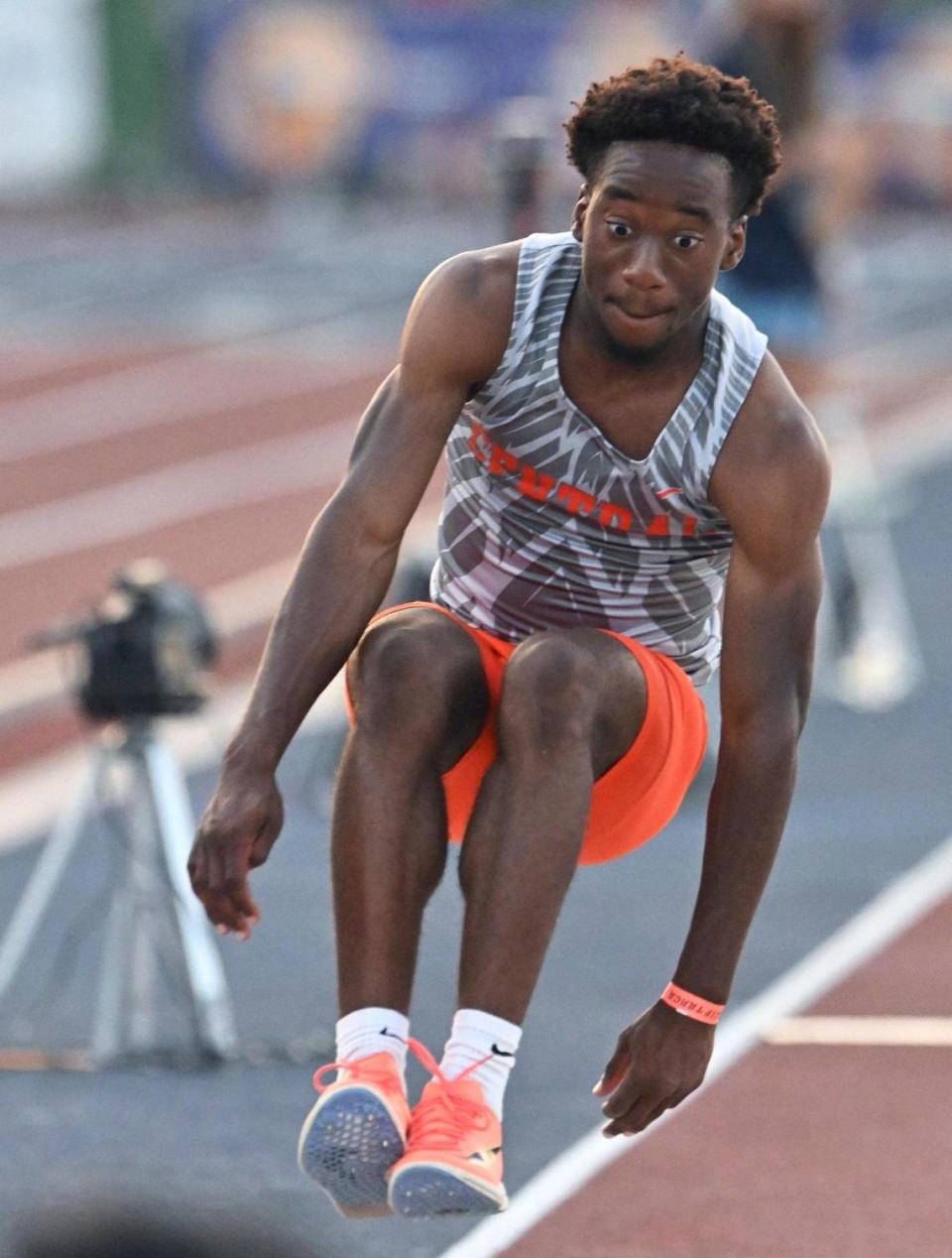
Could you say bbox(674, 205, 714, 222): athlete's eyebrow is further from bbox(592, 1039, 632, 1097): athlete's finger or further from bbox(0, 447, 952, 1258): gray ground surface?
bbox(0, 447, 952, 1258): gray ground surface

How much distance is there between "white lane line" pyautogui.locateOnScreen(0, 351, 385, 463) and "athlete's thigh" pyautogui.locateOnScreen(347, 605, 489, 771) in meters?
11.6

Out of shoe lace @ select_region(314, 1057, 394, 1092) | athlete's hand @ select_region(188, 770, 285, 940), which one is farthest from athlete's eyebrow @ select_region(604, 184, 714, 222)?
shoe lace @ select_region(314, 1057, 394, 1092)

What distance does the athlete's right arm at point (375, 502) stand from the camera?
3301 millimetres

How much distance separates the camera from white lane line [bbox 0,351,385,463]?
51.4 feet

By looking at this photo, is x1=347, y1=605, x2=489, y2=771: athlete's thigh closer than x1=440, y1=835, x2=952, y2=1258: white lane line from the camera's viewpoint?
Yes

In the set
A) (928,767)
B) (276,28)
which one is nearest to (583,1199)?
(928,767)

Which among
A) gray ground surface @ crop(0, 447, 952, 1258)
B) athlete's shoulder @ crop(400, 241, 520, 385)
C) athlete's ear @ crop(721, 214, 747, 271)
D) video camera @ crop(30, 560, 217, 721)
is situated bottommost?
gray ground surface @ crop(0, 447, 952, 1258)

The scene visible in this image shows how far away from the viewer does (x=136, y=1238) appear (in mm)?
4047

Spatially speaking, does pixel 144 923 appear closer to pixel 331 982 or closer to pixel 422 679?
pixel 331 982

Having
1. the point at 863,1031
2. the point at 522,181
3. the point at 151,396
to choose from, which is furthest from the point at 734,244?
the point at 151,396

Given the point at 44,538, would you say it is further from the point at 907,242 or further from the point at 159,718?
the point at 907,242

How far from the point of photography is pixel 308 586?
3344 mm

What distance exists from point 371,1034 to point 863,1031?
2221 mm

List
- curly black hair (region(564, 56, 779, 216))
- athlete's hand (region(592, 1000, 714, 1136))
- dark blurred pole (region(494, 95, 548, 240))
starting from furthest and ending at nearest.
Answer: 1. dark blurred pole (region(494, 95, 548, 240))
2. athlete's hand (region(592, 1000, 714, 1136))
3. curly black hair (region(564, 56, 779, 216))
